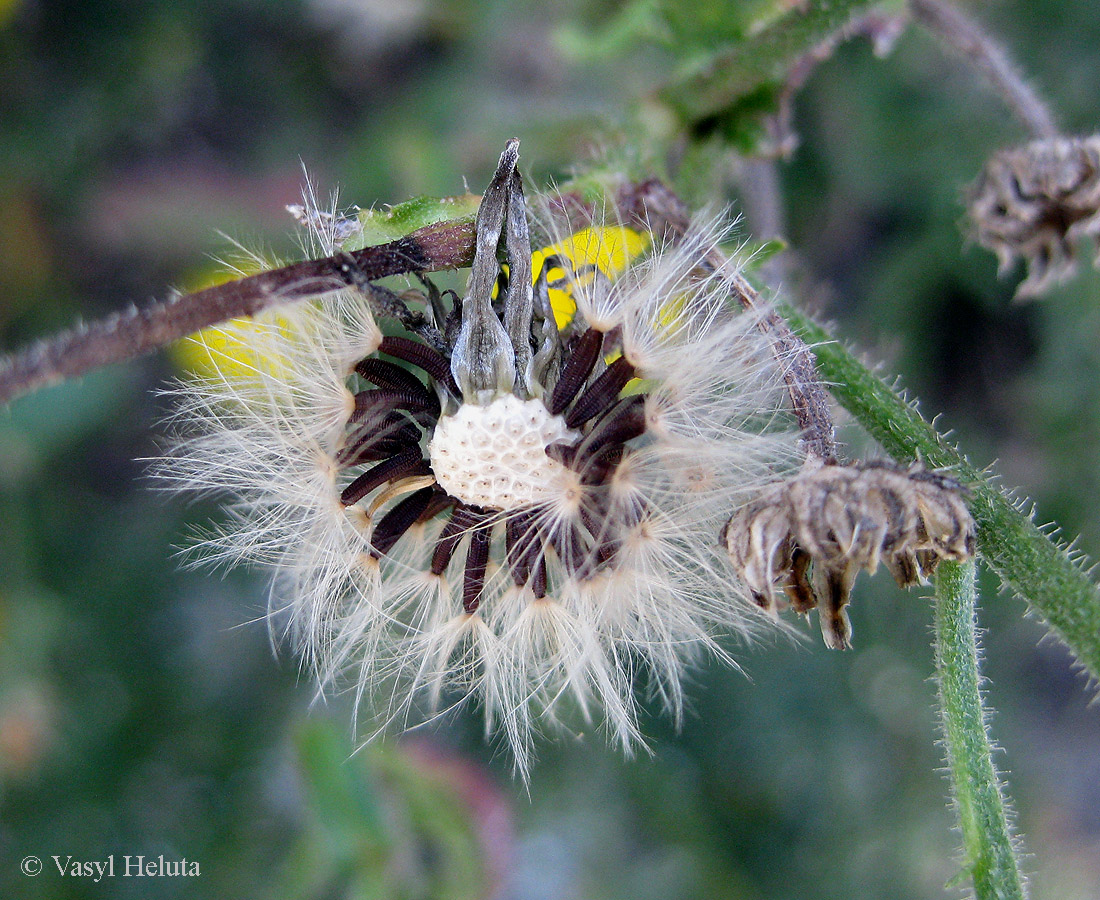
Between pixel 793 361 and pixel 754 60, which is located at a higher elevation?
pixel 754 60

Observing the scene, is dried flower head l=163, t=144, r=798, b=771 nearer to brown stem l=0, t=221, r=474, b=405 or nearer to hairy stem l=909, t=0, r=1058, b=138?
brown stem l=0, t=221, r=474, b=405

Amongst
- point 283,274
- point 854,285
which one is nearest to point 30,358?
point 283,274

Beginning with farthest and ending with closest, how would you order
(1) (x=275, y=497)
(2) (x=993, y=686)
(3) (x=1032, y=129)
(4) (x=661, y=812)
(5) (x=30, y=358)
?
(2) (x=993, y=686) < (4) (x=661, y=812) < (3) (x=1032, y=129) < (1) (x=275, y=497) < (5) (x=30, y=358)

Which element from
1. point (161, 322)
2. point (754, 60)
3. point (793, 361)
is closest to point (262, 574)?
point (754, 60)

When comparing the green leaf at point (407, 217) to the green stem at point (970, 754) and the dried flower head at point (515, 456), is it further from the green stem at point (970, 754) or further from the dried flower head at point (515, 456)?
the green stem at point (970, 754)

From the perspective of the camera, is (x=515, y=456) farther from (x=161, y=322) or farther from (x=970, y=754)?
(x=970, y=754)

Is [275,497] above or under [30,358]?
under

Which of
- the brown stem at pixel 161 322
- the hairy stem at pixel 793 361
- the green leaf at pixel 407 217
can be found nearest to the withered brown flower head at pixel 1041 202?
the hairy stem at pixel 793 361

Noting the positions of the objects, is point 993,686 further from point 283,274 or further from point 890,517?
point 283,274
